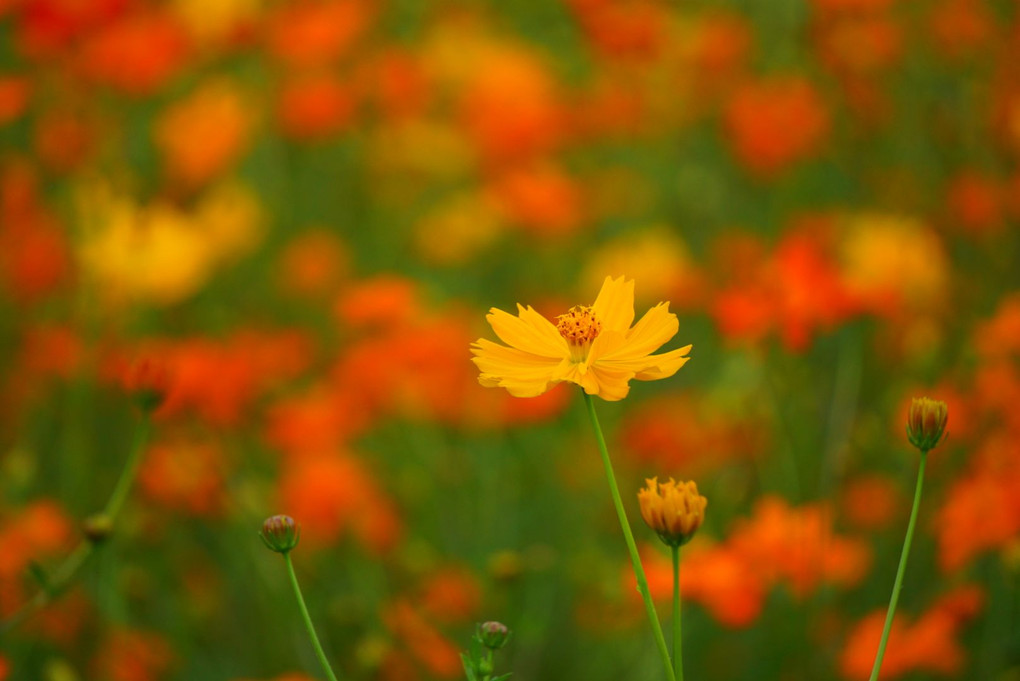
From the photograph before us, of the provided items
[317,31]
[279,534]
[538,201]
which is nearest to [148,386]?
[279,534]

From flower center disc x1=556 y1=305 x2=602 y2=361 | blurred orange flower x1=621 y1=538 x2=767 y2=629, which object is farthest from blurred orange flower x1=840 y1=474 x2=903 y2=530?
flower center disc x1=556 y1=305 x2=602 y2=361

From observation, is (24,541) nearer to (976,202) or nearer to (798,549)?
(798,549)

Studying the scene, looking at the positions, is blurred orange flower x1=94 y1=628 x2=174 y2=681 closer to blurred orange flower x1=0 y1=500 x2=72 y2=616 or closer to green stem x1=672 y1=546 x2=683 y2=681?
blurred orange flower x1=0 y1=500 x2=72 y2=616

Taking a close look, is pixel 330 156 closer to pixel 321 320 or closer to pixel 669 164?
pixel 321 320

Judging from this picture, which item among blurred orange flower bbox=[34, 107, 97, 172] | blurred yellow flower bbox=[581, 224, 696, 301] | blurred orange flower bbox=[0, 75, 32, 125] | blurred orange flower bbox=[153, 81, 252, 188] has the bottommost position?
blurred yellow flower bbox=[581, 224, 696, 301]

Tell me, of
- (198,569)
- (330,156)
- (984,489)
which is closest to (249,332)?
(198,569)
